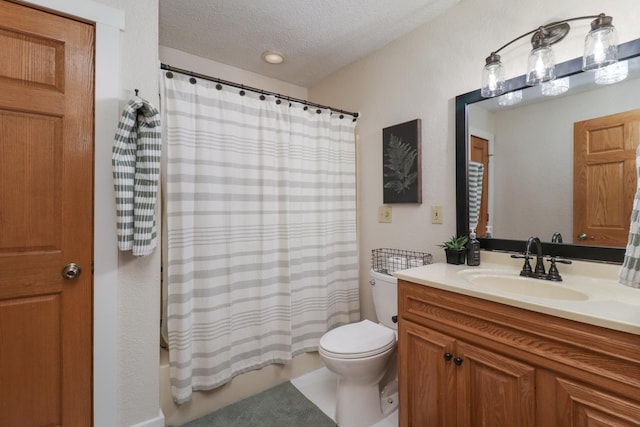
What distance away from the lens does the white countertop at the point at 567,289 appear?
2.81 feet

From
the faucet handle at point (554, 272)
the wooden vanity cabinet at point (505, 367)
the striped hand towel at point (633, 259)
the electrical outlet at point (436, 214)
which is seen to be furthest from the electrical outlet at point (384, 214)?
the striped hand towel at point (633, 259)

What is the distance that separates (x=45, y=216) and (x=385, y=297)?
5.86 feet

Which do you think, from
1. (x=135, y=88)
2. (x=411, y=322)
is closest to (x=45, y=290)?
(x=135, y=88)

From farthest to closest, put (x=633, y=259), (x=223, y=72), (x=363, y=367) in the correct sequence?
1. (x=223, y=72)
2. (x=363, y=367)
3. (x=633, y=259)

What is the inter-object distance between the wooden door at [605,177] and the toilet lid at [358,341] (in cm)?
106

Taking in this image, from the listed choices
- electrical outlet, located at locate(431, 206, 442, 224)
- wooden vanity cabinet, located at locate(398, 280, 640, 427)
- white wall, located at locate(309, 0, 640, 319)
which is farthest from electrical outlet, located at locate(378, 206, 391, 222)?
wooden vanity cabinet, located at locate(398, 280, 640, 427)

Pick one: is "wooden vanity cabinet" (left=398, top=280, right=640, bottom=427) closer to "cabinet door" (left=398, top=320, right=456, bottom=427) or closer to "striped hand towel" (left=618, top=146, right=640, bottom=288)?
"cabinet door" (left=398, top=320, right=456, bottom=427)

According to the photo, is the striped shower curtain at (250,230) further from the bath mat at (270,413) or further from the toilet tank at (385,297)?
the toilet tank at (385,297)

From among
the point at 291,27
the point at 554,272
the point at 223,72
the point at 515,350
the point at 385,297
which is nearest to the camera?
the point at 515,350

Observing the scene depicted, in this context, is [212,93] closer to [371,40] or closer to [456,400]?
[371,40]

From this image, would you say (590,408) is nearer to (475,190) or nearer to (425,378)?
(425,378)

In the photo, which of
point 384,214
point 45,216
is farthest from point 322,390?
point 45,216

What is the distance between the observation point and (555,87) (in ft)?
4.55

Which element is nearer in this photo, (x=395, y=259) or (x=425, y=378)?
(x=425, y=378)
